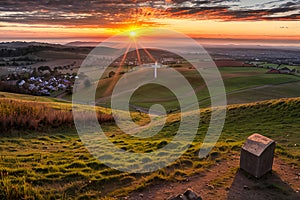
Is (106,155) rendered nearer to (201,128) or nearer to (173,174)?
(173,174)

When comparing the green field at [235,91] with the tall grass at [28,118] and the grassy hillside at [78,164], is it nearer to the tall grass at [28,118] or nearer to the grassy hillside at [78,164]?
the tall grass at [28,118]

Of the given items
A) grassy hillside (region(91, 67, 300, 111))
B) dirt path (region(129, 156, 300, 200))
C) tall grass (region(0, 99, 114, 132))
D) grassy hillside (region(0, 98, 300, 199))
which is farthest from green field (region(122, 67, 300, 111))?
dirt path (region(129, 156, 300, 200))

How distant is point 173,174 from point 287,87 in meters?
47.0

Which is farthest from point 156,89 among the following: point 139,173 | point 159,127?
point 139,173

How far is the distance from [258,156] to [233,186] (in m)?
1.06

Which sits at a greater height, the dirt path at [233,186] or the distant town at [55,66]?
the dirt path at [233,186]

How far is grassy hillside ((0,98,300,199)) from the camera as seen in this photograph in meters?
6.00

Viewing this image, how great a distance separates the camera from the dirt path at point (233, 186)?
5.89 meters

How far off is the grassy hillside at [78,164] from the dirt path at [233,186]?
320 millimetres

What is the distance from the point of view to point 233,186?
6.35 m

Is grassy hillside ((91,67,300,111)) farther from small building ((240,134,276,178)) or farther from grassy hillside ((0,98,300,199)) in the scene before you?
small building ((240,134,276,178))

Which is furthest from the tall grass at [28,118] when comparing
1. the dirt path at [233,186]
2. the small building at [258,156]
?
the small building at [258,156]

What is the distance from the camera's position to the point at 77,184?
6332 millimetres

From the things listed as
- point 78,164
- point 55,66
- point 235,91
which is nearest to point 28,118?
point 78,164
